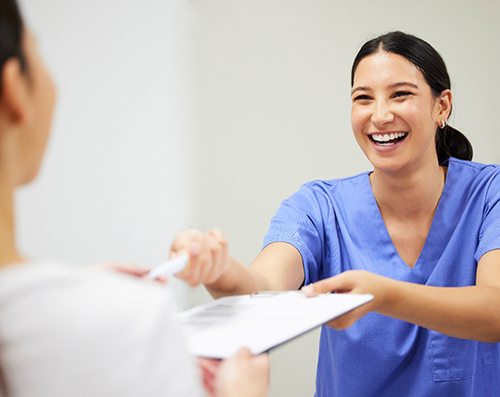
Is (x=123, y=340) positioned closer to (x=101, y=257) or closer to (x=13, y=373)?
(x=13, y=373)

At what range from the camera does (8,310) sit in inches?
16.1

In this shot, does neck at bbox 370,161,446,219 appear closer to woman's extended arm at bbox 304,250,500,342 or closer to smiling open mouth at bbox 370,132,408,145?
smiling open mouth at bbox 370,132,408,145

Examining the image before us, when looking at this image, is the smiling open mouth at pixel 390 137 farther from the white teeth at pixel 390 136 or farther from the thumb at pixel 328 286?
the thumb at pixel 328 286

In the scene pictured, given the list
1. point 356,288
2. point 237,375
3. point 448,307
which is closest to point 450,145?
point 448,307

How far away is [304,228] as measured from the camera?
1.18 m

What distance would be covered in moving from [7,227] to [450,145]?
1.11 metres

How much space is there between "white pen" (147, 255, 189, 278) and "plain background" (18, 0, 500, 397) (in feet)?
3.08

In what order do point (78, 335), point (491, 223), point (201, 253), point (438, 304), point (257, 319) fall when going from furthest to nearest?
point (491, 223) < point (438, 304) < point (201, 253) < point (257, 319) < point (78, 335)

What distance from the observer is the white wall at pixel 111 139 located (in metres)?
1.61

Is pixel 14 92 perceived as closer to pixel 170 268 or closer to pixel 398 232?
pixel 170 268

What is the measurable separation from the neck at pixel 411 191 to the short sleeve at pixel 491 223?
3.9 inches

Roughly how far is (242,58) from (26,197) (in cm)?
72

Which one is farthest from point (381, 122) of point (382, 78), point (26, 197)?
point (26, 197)

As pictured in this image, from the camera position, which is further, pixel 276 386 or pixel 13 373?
pixel 276 386
